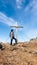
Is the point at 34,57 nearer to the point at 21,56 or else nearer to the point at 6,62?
the point at 21,56

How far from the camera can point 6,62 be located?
15.2 meters

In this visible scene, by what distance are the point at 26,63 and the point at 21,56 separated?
1717 millimetres

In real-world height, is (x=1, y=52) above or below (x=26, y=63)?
above

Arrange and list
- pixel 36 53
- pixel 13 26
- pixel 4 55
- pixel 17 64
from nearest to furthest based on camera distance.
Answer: pixel 17 64
pixel 4 55
pixel 36 53
pixel 13 26

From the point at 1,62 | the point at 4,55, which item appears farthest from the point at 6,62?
the point at 4,55

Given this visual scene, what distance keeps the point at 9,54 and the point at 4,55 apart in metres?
0.69

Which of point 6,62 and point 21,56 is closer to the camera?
point 6,62

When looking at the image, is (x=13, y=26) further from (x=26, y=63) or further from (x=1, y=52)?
(x=26, y=63)

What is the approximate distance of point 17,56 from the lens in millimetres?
16969

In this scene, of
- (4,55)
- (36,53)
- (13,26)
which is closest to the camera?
(4,55)

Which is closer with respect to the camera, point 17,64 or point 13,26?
point 17,64

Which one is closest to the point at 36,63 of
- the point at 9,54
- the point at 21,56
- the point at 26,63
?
the point at 26,63

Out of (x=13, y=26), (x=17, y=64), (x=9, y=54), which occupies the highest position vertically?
(x=13, y=26)

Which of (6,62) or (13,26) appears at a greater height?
(13,26)
